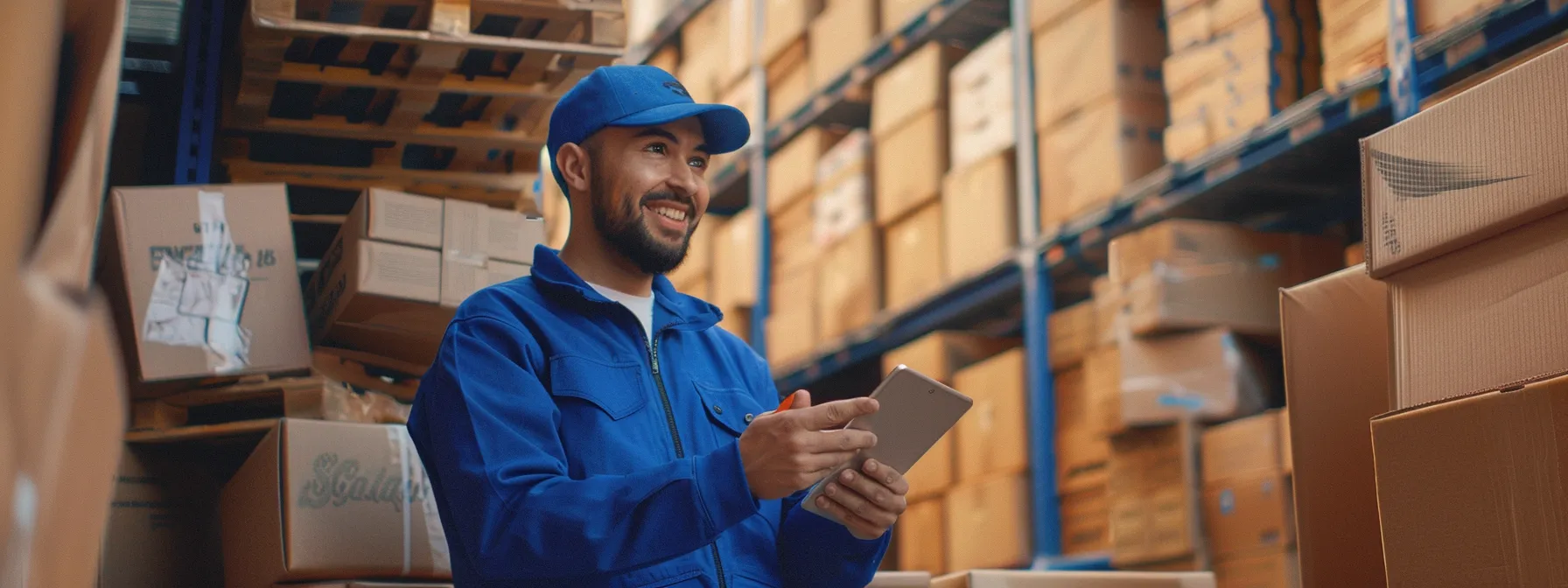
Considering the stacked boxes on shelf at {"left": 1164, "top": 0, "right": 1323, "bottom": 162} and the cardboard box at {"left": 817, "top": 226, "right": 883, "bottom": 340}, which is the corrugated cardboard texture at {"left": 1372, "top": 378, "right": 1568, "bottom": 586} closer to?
the stacked boxes on shelf at {"left": 1164, "top": 0, "right": 1323, "bottom": 162}

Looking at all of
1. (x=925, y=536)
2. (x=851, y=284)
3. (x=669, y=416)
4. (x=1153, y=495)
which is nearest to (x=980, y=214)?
(x=851, y=284)

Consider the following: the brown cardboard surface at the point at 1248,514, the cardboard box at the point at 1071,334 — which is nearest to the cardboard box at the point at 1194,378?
the brown cardboard surface at the point at 1248,514

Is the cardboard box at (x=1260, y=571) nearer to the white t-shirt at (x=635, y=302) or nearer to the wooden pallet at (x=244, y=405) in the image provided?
the white t-shirt at (x=635, y=302)

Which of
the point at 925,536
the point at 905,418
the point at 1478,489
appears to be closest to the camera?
the point at 1478,489

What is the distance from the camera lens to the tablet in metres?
1.86

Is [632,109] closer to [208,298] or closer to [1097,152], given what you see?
[208,298]

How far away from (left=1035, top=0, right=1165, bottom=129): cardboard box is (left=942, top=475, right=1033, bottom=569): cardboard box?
1.27m

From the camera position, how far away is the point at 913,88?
5.64 metres

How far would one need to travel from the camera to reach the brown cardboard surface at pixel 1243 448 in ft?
12.9

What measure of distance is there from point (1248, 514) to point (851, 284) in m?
2.33

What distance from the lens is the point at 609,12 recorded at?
116 inches

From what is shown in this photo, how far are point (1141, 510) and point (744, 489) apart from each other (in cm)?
286

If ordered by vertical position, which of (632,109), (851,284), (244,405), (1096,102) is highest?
(1096,102)

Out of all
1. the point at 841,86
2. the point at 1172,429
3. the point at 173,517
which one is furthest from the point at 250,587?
the point at 841,86
